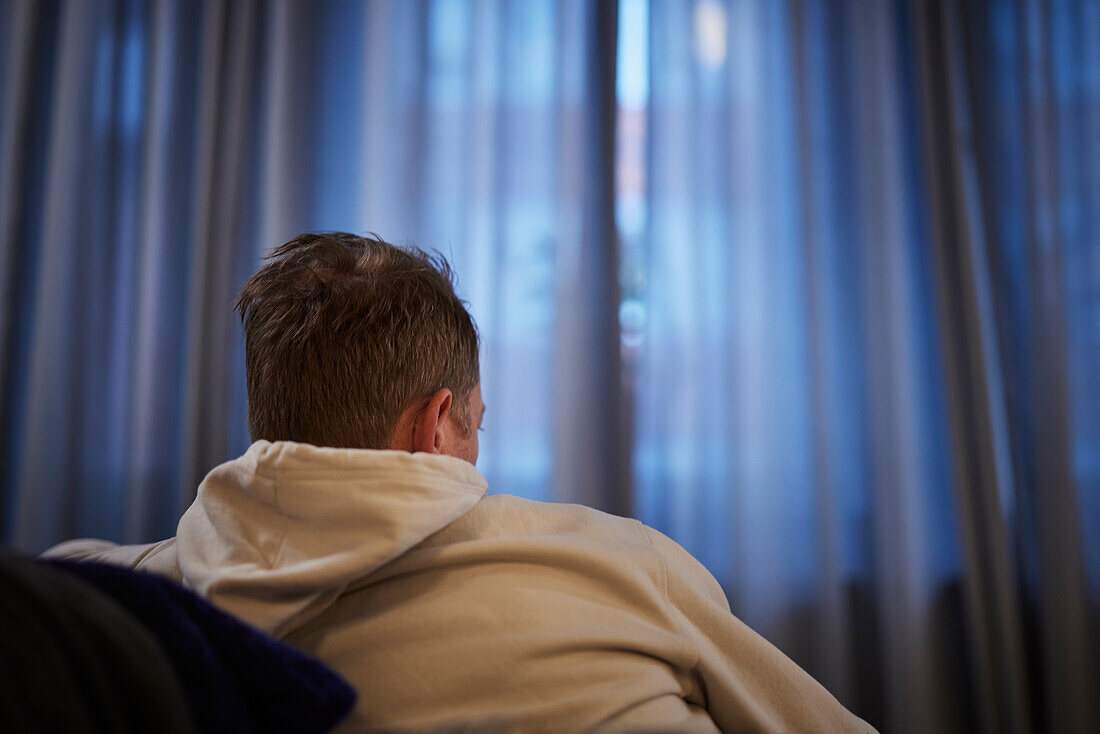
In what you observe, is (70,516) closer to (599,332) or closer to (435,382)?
(599,332)

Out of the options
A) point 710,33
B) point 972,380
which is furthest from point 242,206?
point 972,380

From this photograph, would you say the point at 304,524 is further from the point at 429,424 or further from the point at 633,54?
the point at 633,54

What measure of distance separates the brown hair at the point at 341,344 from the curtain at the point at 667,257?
1.15 metres

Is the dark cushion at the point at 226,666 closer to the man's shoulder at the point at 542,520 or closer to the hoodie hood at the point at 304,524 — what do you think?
the hoodie hood at the point at 304,524

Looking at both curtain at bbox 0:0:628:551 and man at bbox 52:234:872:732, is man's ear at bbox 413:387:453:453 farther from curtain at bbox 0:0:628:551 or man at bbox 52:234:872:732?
curtain at bbox 0:0:628:551

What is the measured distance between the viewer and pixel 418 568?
26.7 inches

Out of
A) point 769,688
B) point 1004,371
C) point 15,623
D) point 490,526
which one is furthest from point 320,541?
point 1004,371

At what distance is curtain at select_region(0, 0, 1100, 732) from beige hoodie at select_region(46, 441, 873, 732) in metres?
1.25

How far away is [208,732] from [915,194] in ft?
7.08

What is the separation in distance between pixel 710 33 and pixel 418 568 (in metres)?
1.88

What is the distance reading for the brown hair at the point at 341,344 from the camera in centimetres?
80

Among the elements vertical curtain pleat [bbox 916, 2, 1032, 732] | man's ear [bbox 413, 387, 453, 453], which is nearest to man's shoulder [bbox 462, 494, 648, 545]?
Answer: man's ear [bbox 413, 387, 453, 453]

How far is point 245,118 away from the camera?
2064mm

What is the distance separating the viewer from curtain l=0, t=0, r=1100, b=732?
1.92m
